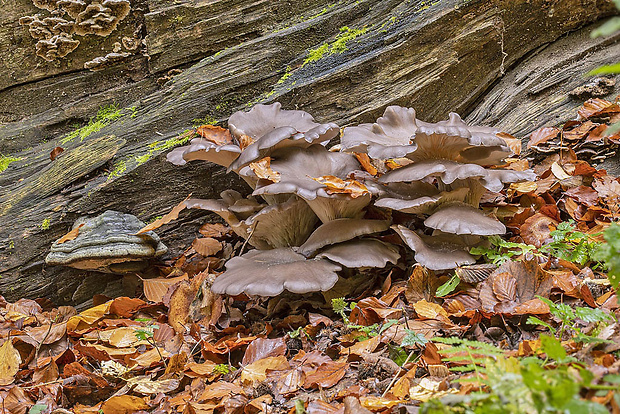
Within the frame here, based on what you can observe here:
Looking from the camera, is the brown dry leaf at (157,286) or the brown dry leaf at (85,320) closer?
the brown dry leaf at (85,320)

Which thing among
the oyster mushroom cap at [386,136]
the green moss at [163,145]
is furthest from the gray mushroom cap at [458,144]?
the green moss at [163,145]

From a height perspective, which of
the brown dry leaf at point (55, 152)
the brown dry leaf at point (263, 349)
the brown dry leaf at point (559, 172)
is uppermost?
the brown dry leaf at point (55, 152)

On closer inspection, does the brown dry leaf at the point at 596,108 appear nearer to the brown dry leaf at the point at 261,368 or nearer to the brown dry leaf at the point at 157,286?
the brown dry leaf at the point at 261,368

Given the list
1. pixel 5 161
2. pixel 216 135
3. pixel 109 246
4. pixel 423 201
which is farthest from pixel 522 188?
pixel 5 161

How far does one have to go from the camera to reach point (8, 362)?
335 centimetres

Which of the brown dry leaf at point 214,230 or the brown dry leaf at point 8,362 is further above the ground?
the brown dry leaf at point 214,230

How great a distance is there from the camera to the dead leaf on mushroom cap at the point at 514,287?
2.53 meters

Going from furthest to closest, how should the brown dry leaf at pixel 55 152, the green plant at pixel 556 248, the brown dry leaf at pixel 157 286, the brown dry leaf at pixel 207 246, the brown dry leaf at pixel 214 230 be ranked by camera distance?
the brown dry leaf at pixel 55 152
the brown dry leaf at pixel 214 230
the brown dry leaf at pixel 207 246
the brown dry leaf at pixel 157 286
the green plant at pixel 556 248

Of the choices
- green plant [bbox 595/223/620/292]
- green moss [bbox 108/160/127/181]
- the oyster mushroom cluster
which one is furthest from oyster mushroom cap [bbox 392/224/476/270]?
green moss [bbox 108/160/127/181]

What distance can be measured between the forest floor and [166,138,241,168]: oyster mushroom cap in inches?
40.9

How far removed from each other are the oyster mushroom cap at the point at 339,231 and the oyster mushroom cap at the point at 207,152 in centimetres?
88

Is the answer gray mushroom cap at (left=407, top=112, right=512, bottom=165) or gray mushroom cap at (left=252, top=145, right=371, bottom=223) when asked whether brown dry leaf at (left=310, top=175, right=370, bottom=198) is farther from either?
gray mushroom cap at (left=407, top=112, right=512, bottom=165)

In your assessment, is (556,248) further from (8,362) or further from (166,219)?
(8,362)

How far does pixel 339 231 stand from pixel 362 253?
250 millimetres
